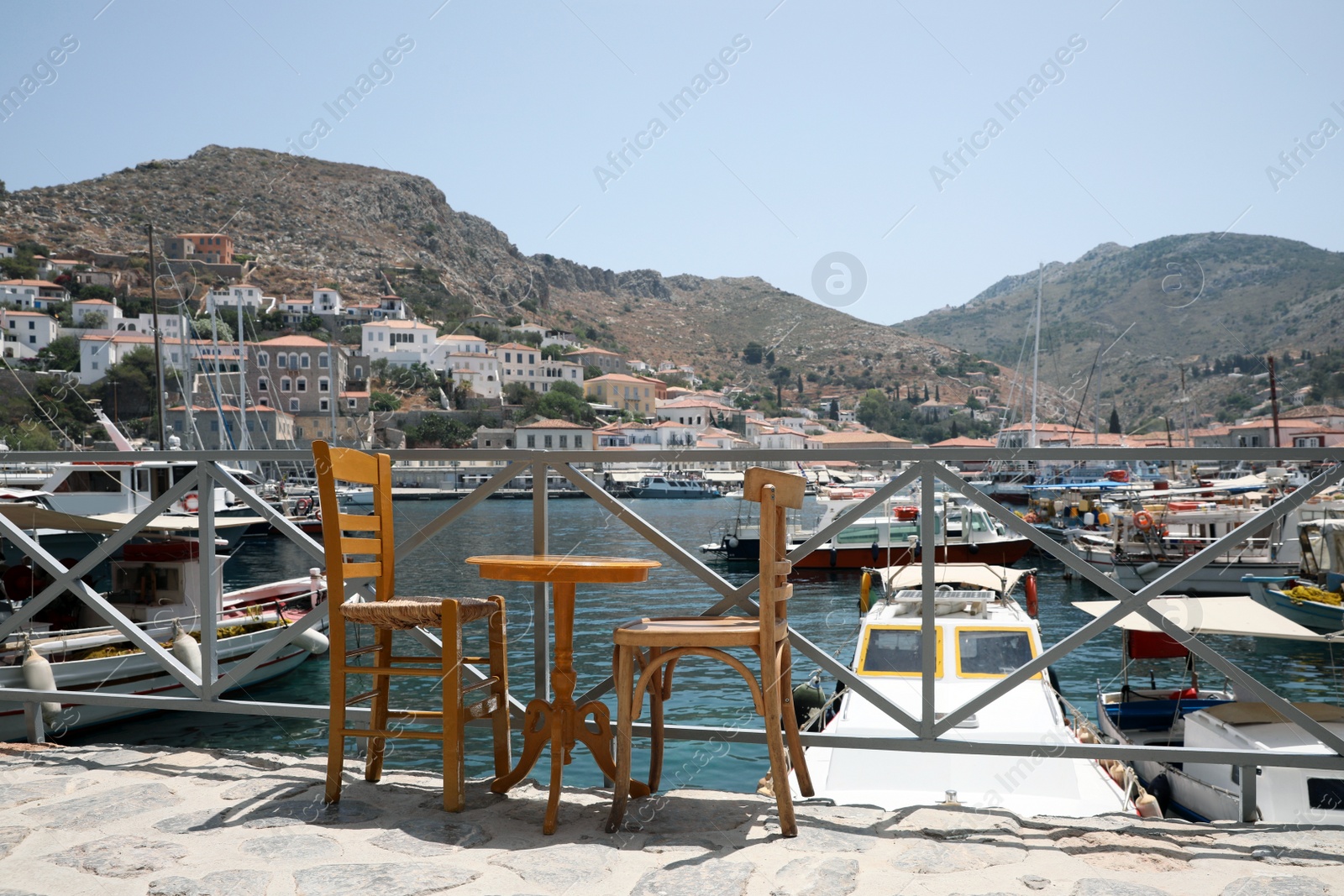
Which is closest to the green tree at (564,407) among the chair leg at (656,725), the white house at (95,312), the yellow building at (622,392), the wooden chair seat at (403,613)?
the yellow building at (622,392)

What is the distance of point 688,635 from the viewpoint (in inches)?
93.3

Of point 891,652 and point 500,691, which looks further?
point 891,652

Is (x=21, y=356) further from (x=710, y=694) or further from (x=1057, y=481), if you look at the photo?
(x=710, y=694)

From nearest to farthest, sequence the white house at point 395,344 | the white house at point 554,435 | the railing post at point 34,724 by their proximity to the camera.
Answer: the railing post at point 34,724 < the white house at point 554,435 < the white house at point 395,344

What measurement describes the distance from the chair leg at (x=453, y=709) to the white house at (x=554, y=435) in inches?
3326

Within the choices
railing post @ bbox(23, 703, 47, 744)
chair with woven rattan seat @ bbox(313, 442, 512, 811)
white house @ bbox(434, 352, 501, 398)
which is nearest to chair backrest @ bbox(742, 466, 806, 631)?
chair with woven rattan seat @ bbox(313, 442, 512, 811)

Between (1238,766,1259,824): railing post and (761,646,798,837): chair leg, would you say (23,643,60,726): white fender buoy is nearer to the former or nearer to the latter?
(761,646,798,837): chair leg

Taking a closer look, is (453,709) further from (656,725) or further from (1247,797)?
(1247,797)

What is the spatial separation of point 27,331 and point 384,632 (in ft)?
354

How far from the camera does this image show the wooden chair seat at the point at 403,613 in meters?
2.54

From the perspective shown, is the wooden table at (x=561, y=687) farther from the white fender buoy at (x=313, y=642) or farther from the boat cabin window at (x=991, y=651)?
the white fender buoy at (x=313, y=642)

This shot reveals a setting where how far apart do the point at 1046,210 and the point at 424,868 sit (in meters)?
31.0

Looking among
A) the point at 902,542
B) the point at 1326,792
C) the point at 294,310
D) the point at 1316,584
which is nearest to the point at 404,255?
the point at 294,310

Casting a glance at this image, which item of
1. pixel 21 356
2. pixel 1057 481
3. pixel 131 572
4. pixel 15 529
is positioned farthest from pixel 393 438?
pixel 15 529
